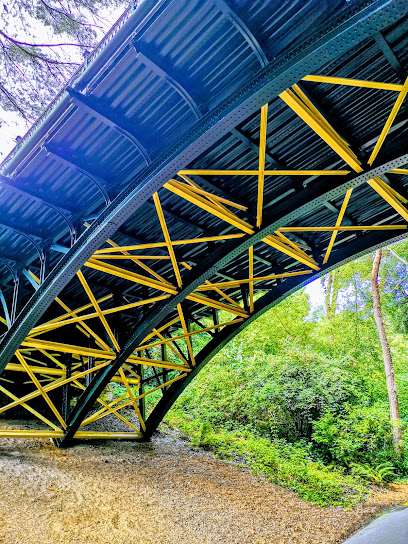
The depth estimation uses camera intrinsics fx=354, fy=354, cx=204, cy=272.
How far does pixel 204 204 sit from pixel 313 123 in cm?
184

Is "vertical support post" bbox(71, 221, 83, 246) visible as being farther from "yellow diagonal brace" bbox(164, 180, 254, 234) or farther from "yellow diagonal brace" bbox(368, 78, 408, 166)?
"yellow diagonal brace" bbox(368, 78, 408, 166)

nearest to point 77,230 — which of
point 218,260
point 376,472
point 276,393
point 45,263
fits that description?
point 45,263

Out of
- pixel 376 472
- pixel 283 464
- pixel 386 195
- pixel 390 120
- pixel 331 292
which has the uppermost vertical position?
pixel 331 292

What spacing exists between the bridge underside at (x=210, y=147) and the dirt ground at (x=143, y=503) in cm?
145

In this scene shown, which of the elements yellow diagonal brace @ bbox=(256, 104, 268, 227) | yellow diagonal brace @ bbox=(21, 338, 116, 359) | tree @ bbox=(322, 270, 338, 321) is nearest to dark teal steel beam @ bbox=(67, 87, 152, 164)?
yellow diagonal brace @ bbox=(256, 104, 268, 227)

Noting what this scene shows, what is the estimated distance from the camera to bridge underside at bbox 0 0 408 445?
3.34 m

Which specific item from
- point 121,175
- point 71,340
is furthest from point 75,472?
point 121,175

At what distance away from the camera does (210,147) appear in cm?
499

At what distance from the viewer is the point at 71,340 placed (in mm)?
10203

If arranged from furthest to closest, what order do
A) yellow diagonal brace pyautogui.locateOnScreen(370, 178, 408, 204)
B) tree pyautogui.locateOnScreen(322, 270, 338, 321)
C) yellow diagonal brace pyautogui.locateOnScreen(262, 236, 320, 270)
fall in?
tree pyautogui.locateOnScreen(322, 270, 338, 321) < yellow diagonal brace pyautogui.locateOnScreen(262, 236, 320, 270) < yellow diagonal brace pyautogui.locateOnScreen(370, 178, 408, 204)

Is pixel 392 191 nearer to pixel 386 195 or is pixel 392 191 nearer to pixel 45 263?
pixel 386 195

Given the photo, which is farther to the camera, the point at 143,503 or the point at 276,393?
the point at 276,393

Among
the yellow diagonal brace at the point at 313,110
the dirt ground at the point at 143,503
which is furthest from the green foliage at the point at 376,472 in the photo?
the yellow diagonal brace at the point at 313,110

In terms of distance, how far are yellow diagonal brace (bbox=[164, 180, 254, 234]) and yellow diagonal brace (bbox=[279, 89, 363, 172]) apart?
70.6 inches
